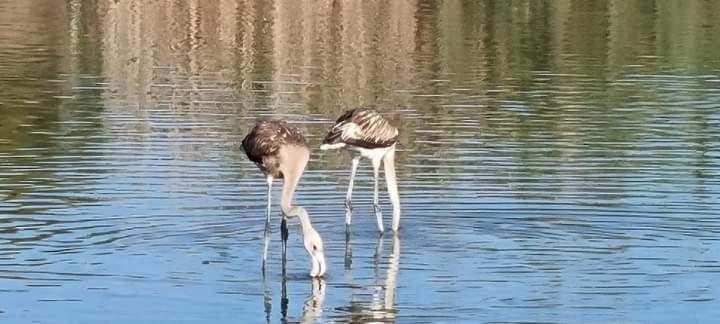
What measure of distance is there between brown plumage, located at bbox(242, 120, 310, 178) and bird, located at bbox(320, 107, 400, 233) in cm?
99

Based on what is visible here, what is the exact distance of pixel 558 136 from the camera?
76.7ft

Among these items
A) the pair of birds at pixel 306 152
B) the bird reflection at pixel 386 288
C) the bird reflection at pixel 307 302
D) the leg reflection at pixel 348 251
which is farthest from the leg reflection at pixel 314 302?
the leg reflection at pixel 348 251

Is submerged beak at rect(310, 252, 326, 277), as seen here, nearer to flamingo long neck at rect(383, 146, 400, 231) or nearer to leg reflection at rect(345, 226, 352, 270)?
leg reflection at rect(345, 226, 352, 270)

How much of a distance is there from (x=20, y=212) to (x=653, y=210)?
608 centimetres

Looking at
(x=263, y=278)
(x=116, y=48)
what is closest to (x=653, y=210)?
(x=263, y=278)

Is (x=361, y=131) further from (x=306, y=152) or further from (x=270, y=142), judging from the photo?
(x=270, y=142)

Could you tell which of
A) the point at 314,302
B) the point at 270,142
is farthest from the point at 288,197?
the point at 314,302

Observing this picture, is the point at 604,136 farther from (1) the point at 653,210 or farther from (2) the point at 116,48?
(2) the point at 116,48

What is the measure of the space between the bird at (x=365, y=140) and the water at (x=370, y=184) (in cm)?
28

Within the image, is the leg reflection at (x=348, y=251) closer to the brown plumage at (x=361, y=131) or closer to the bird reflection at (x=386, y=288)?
the bird reflection at (x=386, y=288)

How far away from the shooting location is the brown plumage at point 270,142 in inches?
595

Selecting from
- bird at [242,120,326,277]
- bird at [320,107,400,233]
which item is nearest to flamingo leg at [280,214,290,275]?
bird at [242,120,326,277]

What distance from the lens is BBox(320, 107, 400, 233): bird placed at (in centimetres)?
1634

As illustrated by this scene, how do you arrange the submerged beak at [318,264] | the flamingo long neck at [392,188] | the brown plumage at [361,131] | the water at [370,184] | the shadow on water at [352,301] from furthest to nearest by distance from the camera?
the flamingo long neck at [392,188], the brown plumage at [361,131], the submerged beak at [318,264], the water at [370,184], the shadow on water at [352,301]
